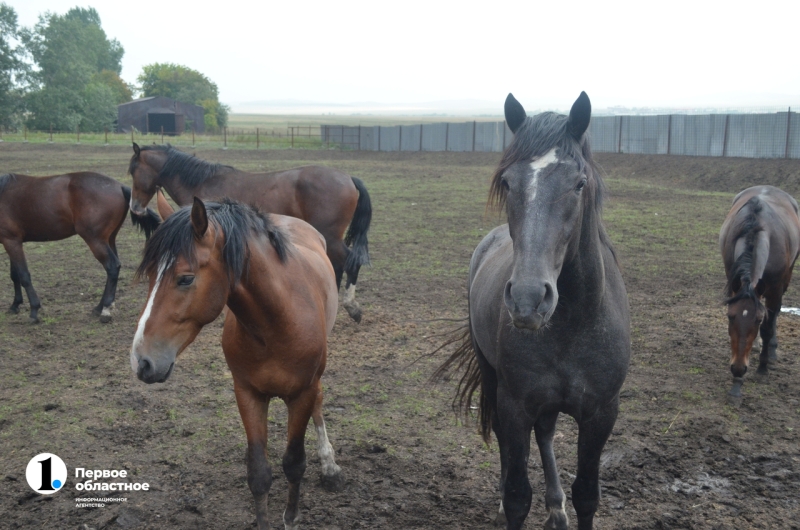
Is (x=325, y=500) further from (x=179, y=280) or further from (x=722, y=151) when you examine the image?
(x=722, y=151)

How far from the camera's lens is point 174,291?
105 inches

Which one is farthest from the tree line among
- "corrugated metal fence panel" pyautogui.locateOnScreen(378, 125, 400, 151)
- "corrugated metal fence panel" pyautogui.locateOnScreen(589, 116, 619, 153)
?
"corrugated metal fence panel" pyautogui.locateOnScreen(589, 116, 619, 153)

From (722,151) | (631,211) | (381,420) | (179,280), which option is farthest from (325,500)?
(722,151)

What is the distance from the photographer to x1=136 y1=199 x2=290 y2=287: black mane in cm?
269

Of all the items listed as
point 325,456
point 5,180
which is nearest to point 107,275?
point 5,180

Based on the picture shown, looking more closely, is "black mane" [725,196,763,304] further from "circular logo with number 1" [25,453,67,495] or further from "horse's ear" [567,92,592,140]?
"circular logo with number 1" [25,453,67,495]

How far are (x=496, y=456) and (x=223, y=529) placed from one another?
1.85 meters

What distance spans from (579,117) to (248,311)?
1748 millimetres

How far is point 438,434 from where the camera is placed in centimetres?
467

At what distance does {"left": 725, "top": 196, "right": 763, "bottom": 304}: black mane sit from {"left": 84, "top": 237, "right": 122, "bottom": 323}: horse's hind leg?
6443 mm

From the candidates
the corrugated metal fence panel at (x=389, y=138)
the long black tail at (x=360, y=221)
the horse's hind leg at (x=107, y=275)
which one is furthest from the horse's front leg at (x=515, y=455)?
the corrugated metal fence panel at (x=389, y=138)

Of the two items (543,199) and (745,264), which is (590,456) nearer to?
(543,199)

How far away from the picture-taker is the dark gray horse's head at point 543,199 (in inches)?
88.5

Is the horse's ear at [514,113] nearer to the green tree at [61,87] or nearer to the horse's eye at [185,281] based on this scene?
the horse's eye at [185,281]
